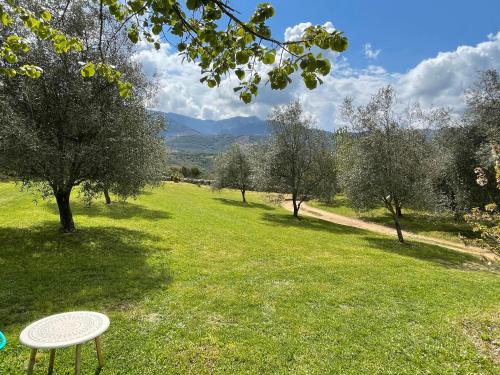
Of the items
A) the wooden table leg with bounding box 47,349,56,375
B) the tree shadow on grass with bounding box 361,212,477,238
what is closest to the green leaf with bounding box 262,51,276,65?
the wooden table leg with bounding box 47,349,56,375

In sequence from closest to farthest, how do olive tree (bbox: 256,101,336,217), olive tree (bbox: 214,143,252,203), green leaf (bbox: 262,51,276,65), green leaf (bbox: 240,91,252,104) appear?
1. green leaf (bbox: 262,51,276,65)
2. green leaf (bbox: 240,91,252,104)
3. olive tree (bbox: 256,101,336,217)
4. olive tree (bbox: 214,143,252,203)

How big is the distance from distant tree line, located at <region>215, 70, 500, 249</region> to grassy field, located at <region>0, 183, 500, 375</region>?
8.05 metres

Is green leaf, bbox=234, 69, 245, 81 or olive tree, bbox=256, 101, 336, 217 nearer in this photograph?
green leaf, bbox=234, 69, 245, 81

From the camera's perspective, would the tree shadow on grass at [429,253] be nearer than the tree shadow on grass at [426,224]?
Yes

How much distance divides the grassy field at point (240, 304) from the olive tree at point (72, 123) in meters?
3.78

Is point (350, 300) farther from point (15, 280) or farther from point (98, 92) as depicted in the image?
point (98, 92)

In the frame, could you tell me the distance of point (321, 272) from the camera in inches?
620

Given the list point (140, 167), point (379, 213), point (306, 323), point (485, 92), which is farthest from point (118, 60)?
point (379, 213)

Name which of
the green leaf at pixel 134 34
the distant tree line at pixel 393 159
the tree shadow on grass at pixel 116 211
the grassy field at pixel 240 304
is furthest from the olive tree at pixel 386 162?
the green leaf at pixel 134 34

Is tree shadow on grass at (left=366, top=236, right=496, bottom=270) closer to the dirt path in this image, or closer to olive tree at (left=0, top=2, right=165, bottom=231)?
the dirt path

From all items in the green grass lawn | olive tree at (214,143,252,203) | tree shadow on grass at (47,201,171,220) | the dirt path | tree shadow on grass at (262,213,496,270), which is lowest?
the dirt path

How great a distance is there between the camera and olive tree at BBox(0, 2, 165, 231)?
1530 cm

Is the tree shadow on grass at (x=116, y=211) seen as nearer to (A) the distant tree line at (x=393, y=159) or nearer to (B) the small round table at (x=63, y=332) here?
(A) the distant tree line at (x=393, y=159)

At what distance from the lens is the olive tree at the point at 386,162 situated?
27719 mm
